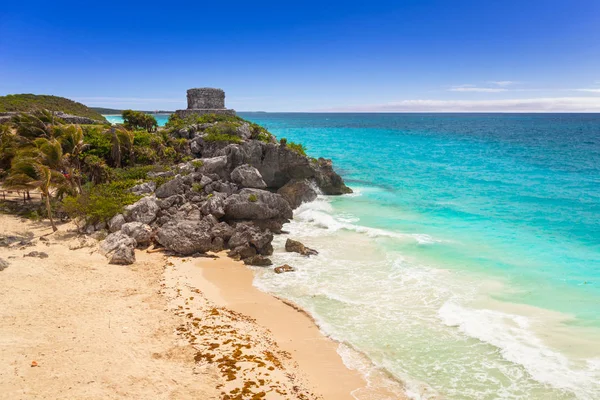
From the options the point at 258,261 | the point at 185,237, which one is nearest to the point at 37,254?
the point at 185,237

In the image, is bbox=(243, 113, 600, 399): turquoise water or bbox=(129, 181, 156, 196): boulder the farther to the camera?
bbox=(129, 181, 156, 196): boulder

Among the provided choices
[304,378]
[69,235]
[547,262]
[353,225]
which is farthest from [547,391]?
[69,235]

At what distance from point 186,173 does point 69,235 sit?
858cm

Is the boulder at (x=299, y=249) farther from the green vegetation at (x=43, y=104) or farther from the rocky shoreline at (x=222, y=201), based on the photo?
the green vegetation at (x=43, y=104)

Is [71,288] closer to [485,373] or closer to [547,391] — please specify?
[485,373]

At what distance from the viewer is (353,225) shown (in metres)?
25.6

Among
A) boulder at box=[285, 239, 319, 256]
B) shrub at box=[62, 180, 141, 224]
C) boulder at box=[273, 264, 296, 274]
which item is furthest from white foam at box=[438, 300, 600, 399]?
shrub at box=[62, 180, 141, 224]

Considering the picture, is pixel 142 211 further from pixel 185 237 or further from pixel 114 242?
pixel 185 237

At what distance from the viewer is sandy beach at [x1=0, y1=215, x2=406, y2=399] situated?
32.3ft

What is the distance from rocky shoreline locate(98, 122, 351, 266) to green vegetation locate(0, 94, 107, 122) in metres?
37.4

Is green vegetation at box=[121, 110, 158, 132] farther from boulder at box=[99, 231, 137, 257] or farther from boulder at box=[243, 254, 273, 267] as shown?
boulder at box=[243, 254, 273, 267]

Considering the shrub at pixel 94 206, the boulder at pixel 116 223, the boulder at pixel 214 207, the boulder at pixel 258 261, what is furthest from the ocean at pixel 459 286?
the shrub at pixel 94 206

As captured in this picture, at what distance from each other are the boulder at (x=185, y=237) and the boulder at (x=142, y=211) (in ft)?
6.08

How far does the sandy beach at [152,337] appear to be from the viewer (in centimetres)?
984
